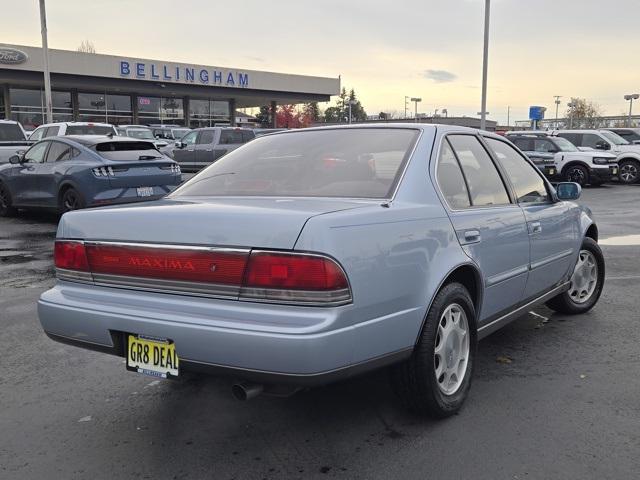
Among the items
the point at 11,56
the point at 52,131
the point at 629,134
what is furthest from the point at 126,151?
the point at 11,56

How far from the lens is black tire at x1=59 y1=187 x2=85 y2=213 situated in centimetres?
1055

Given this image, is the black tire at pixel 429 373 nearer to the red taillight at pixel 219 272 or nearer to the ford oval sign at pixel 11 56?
the red taillight at pixel 219 272

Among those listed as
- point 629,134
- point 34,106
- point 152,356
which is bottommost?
point 152,356

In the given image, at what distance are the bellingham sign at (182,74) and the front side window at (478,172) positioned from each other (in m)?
36.4

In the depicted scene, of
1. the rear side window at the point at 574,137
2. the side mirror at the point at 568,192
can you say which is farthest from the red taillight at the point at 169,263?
the rear side window at the point at 574,137

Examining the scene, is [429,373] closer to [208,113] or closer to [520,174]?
[520,174]

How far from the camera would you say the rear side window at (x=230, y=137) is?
21.0 meters

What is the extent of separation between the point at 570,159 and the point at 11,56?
28.2m

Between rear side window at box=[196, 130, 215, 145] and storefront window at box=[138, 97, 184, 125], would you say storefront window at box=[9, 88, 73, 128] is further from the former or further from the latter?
rear side window at box=[196, 130, 215, 145]

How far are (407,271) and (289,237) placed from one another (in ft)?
2.15

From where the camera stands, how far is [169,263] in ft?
9.65

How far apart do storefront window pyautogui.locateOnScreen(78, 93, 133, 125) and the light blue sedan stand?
39263 millimetres

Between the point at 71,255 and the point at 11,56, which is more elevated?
the point at 11,56

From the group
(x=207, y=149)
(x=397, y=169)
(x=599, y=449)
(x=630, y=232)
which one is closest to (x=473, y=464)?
(x=599, y=449)
